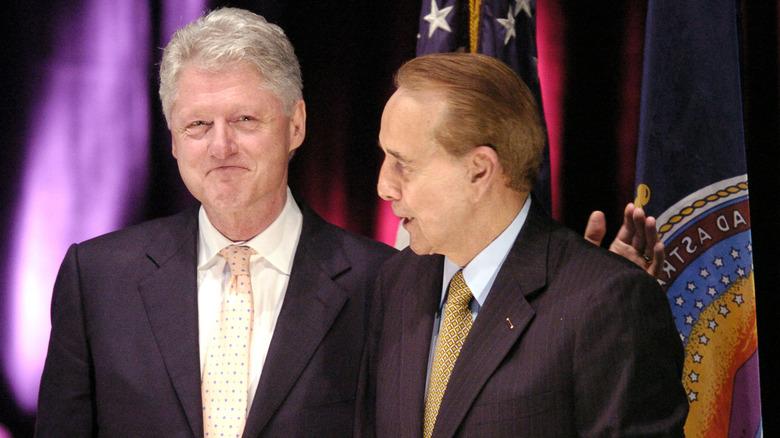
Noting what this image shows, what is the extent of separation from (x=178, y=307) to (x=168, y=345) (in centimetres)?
10

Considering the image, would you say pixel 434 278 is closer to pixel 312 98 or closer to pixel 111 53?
pixel 312 98

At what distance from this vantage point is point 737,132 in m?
2.51

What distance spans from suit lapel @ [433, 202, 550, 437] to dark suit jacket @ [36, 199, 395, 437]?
452mm

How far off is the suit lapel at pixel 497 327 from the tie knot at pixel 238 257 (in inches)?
27.8

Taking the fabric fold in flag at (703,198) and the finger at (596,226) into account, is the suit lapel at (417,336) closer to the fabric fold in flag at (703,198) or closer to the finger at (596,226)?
the finger at (596,226)

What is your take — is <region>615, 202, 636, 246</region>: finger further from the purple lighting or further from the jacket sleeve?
the purple lighting

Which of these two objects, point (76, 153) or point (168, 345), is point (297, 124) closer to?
point (168, 345)

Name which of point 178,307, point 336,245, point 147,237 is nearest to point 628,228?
point 336,245

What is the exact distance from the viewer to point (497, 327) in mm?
1709

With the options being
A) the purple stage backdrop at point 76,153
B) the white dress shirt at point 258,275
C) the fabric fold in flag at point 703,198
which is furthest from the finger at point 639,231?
the purple stage backdrop at point 76,153

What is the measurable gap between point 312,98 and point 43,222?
108 cm

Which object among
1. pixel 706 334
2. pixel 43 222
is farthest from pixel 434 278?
pixel 43 222

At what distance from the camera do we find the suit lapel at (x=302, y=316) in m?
1.98

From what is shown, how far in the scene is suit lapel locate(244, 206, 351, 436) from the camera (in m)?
1.98
